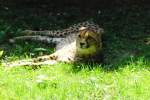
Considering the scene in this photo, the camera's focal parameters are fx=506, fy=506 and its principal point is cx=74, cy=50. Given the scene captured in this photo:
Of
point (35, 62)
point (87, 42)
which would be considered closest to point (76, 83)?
point (87, 42)

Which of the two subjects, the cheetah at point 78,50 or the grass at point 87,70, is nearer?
the grass at point 87,70

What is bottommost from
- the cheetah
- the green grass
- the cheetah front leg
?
the green grass

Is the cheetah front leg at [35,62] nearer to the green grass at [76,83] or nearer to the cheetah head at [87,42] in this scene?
the green grass at [76,83]

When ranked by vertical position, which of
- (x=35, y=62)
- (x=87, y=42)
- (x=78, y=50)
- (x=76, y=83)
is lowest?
(x=76, y=83)

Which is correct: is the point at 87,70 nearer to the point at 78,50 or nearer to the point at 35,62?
the point at 78,50

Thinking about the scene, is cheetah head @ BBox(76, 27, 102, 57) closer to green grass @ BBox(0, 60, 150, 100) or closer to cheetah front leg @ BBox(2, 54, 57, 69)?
green grass @ BBox(0, 60, 150, 100)

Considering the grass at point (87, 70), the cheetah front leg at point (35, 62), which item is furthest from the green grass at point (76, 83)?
the cheetah front leg at point (35, 62)

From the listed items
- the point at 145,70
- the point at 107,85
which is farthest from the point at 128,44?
the point at 107,85

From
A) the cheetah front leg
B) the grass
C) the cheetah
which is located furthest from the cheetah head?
the cheetah front leg

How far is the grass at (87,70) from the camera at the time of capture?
20.9 feet

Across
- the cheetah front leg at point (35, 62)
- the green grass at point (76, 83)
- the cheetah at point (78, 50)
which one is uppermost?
the cheetah at point (78, 50)

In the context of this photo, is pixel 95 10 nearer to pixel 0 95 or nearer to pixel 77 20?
pixel 77 20

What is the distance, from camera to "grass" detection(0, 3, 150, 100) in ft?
20.9

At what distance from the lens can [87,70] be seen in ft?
23.8
